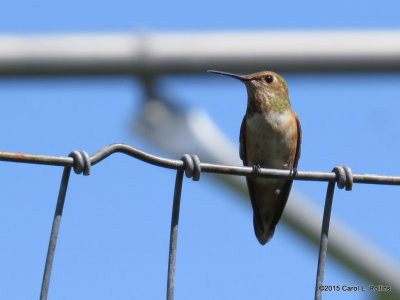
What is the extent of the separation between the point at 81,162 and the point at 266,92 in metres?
4.17

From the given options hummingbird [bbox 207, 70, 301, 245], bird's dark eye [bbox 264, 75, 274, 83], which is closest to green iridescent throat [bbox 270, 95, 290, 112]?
hummingbird [bbox 207, 70, 301, 245]

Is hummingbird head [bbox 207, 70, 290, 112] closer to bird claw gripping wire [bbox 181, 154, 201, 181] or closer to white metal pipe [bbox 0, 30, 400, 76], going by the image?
white metal pipe [bbox 0, 30, 400, 76]

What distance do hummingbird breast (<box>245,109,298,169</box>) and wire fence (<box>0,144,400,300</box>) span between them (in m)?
2.92

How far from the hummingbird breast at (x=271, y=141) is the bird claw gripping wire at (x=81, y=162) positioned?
137 inches

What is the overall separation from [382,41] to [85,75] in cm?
311

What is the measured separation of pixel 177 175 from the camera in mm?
3697

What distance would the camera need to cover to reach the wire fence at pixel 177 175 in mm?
3299

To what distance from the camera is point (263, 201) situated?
672 cm

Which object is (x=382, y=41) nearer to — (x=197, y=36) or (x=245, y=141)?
(x=197, y=36)

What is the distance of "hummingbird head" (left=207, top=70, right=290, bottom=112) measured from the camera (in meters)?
7.25

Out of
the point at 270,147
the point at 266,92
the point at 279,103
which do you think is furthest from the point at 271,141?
the point at 266,92

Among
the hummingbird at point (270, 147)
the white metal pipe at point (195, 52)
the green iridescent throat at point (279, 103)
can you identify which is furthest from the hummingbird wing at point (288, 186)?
the white metal pipe at point (195, 52)

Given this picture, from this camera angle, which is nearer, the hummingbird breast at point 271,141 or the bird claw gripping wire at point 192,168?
the bird claw gripping wire at point 192,168

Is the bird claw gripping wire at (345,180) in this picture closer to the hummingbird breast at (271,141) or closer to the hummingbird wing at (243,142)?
the hummingbird breast at (271,141)
